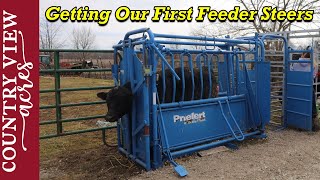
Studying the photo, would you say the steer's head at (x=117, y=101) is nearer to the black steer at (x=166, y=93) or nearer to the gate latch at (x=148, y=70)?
the black steer at (x=166, y=93)

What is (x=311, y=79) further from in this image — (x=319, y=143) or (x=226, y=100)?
(x=226, y=100)

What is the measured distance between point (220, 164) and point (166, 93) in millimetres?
1394

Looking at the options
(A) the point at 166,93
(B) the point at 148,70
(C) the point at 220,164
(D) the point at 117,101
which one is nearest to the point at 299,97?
(C) the point at 220,164

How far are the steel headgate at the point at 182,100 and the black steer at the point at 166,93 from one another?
17 mm

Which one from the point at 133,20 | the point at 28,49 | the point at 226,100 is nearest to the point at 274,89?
the point at 226,100

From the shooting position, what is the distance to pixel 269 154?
17.5 feet

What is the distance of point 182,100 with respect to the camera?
5.14 metres

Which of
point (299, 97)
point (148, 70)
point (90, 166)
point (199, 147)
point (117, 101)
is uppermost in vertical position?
point (148, 70)

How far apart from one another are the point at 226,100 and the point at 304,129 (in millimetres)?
2346

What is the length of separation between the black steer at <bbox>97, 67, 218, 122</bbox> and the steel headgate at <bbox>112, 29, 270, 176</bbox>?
0.02 m

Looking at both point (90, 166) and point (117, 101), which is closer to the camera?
point (117, 101)

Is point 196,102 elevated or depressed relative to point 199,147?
elevated

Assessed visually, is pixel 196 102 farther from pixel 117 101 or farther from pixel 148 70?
pixel 117 101

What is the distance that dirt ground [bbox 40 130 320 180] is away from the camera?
4.53m
